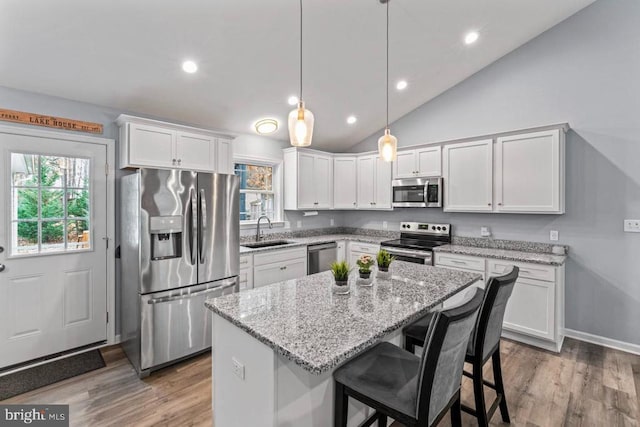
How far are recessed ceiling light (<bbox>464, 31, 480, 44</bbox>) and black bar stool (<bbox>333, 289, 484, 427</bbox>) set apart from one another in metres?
3.13

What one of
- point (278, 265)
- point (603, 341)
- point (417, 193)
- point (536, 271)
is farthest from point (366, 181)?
point (603, 341)

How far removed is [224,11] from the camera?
94.9 inches

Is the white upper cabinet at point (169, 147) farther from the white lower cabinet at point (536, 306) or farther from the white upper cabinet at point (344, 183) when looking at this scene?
the white lower cabinet at point (536, 306)

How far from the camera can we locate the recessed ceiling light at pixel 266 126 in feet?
13.5

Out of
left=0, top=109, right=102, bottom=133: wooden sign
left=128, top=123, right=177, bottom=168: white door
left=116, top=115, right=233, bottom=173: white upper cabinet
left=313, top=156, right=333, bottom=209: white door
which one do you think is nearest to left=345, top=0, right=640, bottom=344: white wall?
left=313, top=156, right=333, bottom=209: white door

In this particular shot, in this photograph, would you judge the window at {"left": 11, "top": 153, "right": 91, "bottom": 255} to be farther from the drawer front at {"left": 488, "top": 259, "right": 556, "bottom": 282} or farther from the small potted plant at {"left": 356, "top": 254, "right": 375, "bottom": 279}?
the drawer front at {"left": 488, "top": 259, "right": 556, "bottom": 282}

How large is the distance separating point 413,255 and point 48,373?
3.85m

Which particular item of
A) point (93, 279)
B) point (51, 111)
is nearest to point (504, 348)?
point (93, 279)

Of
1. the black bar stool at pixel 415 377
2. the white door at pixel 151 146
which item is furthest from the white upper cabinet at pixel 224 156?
the black bar stool at pixel 415 377

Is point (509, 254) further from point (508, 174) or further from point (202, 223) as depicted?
point (202, 223)

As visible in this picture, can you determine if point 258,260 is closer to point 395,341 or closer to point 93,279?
point 93,279

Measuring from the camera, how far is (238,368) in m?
1.53

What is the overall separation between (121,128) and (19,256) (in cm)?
144

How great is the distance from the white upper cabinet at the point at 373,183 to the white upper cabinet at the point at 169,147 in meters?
2.16
